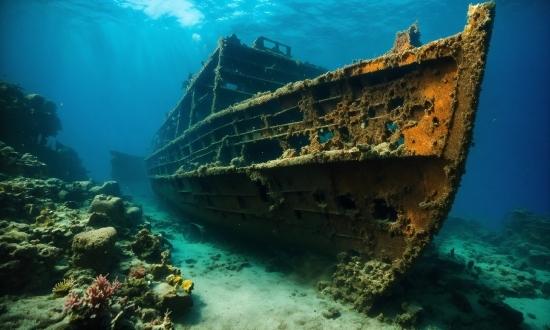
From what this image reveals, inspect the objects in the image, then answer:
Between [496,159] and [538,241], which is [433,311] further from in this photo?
[496,159]

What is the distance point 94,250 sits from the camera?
5.15 m

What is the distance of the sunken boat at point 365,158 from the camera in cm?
383

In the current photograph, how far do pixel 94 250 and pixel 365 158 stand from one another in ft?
17.7

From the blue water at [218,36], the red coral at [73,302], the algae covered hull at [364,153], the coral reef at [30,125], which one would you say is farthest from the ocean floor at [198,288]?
the blue water at [218,36]

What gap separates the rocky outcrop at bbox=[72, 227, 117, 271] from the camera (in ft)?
16.8

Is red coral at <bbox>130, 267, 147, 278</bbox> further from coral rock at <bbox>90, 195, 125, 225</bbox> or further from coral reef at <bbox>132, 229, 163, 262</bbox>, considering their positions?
coral rock at <bbox>90, 195, 125, 225</bbox>

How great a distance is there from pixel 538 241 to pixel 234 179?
20.1 m

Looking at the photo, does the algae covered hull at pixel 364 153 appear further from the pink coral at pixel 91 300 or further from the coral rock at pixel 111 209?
the pink coral at pixel 91 300

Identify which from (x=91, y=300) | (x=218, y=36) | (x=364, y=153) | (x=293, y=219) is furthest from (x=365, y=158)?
(x=218, y=36)

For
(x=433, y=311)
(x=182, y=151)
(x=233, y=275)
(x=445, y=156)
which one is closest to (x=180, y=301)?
(x=233, y=275)

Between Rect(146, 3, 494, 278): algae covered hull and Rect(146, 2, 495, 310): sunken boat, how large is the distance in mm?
16

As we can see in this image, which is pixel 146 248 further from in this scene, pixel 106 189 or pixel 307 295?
pixel 106 189

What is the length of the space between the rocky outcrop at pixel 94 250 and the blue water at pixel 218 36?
24982mm

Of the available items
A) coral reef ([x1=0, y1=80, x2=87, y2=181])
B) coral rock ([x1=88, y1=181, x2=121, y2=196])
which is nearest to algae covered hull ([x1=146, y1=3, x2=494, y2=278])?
coral rock ([x1=88, y1=181, x2=121, y2=196])
